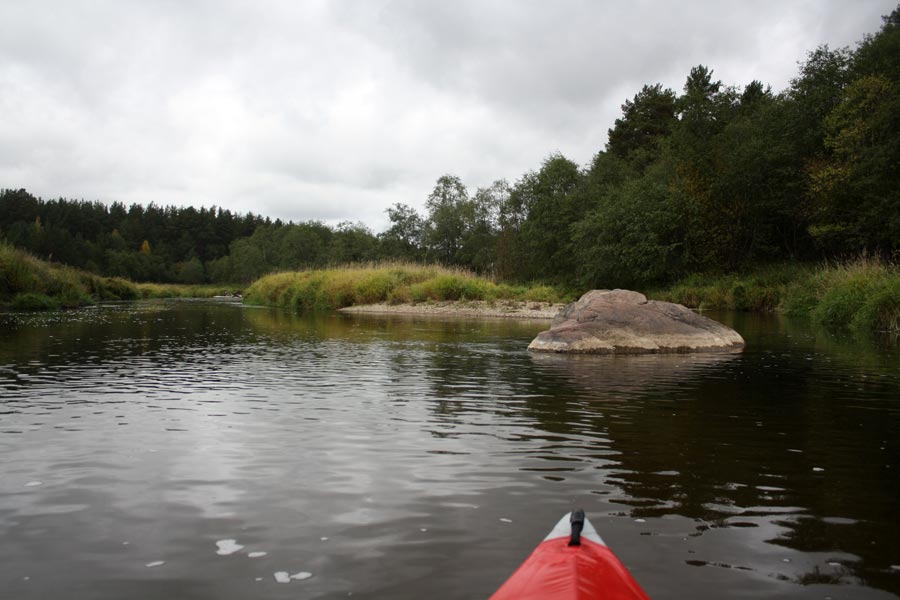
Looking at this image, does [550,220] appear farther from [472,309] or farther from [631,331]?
[631,331]

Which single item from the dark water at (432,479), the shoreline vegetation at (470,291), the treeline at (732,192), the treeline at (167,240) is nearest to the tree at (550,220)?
the treeline at (732,192)

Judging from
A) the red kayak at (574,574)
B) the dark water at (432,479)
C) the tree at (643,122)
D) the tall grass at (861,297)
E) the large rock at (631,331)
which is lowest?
the dark water at (432,479)

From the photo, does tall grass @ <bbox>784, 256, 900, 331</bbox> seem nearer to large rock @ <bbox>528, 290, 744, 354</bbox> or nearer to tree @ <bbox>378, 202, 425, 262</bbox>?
large rock @ <bbox>528, 290, 744, 354</bbox>

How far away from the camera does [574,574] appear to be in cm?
277

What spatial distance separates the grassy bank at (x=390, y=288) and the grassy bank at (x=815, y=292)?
9.13 metres

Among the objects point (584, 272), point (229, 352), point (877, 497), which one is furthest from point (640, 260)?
point (877, 497)

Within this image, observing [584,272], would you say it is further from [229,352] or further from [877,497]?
[877,497]

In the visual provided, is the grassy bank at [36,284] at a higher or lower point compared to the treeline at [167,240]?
lower

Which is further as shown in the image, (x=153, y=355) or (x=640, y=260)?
(x=640, y=260)

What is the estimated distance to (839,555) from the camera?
3.92 metres

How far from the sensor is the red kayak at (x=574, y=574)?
265cm

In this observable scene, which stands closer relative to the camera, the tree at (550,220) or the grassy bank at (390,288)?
the grassy bank at (390,288)

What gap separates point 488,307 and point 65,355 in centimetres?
2226

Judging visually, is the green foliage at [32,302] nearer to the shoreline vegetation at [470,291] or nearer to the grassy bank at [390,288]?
the shoreline vegetation at [470,291]
